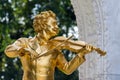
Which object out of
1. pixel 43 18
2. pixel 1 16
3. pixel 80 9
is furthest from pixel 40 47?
pixel 1 16

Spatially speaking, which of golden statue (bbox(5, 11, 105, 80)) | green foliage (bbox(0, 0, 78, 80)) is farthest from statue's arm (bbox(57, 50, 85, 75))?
green foliage (bbox(0, 0, 78, 80))

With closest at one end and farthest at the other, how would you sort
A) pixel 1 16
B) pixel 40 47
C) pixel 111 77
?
pixel 40 47 < pixel 111 77 < pixel 1 16

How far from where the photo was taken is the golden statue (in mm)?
2457

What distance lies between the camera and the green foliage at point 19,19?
8.88 meters

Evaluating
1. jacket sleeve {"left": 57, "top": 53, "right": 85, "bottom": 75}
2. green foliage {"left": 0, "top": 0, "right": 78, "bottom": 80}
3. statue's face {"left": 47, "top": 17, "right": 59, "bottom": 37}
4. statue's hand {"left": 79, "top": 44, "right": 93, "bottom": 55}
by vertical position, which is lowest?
green foliage {"left": 0, "top": 0, "right": 78, "bottom": 80}

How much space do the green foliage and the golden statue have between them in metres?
6.25

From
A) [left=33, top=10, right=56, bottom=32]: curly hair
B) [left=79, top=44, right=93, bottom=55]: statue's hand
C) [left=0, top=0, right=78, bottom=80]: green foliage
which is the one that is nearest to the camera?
[left=79, top=44, right=93, bottom=55]: statue's hand

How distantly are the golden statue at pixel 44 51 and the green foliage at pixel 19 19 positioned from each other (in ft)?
20.5

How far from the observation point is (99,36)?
148 inches

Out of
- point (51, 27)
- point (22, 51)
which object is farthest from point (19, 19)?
point (22, 51)

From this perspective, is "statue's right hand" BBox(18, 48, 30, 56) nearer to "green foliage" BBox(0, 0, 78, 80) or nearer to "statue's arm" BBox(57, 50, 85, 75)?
"statue's arm" BBox(57, 50, 85, 75)

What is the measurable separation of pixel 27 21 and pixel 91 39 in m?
5.83

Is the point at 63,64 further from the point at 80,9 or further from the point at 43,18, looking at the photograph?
the point at 80,9

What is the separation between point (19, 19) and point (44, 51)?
7.13 meters
